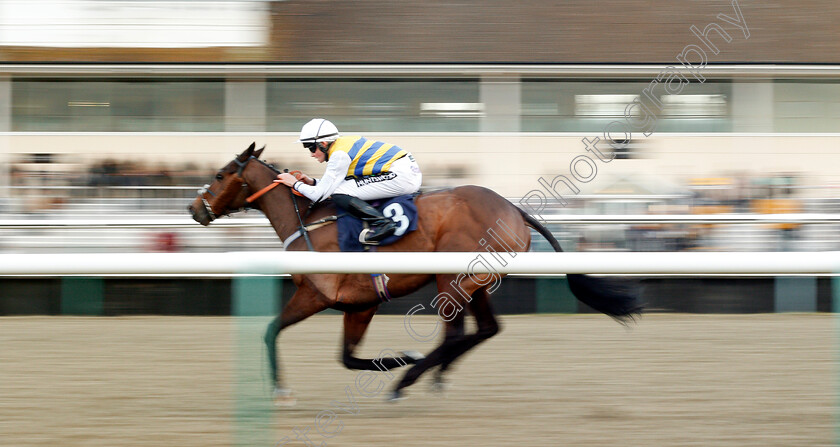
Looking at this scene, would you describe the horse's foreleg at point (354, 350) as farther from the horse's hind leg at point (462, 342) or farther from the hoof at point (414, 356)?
the horse's hind leg at point (462, 342)

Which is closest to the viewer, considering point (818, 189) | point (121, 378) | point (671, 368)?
point (121, 378)

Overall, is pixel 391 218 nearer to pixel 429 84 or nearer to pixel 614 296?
pixel 614 296

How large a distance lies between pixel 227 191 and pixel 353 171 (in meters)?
0.69

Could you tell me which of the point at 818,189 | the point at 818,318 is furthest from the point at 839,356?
the point at 818,189

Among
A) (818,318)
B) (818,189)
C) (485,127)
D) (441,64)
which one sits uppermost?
(441,64)

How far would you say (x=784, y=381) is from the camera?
8.99 feet

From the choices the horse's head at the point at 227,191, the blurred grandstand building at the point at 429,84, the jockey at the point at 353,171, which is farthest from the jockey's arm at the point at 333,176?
the blurred grandstand building at the point at 429,84

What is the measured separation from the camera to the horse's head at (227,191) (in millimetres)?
4652

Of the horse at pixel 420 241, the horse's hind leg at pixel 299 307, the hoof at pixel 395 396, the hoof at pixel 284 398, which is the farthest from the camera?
the hoof at pixel 395 396

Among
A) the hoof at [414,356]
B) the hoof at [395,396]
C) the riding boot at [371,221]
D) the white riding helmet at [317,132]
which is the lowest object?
the hoof at [395,396]

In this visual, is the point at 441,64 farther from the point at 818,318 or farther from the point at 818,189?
the point at 818,318

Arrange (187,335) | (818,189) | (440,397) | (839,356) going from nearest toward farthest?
1. (839,356)
2. (187,335)
3. (440,397)
4. (818,189)

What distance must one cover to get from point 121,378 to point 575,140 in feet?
26.9

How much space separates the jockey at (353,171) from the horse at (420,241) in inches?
4.7
